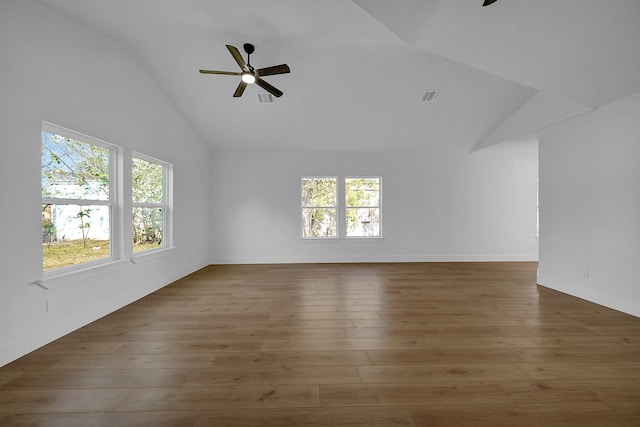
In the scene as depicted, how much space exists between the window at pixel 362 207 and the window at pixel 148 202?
3.76 meters

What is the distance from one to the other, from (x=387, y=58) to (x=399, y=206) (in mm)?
3469

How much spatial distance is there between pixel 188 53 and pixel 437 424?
15.2 feet

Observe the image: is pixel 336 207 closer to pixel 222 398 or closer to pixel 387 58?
pixel 387 58

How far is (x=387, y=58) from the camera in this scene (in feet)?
12.7

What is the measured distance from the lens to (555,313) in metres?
3.17

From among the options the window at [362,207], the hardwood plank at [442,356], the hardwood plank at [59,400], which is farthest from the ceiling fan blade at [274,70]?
the window at [362,207]

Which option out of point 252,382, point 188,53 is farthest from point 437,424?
point 188,53

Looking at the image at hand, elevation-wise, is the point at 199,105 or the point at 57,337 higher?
the point at 199,105

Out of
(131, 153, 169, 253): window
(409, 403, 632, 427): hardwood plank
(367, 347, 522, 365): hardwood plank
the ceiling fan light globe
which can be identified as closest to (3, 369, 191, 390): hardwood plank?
(367, 347, 522, 365): hardwood plank

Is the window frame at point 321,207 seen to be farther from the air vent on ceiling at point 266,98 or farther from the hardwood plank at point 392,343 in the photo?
the hardwood plank at point 392,343

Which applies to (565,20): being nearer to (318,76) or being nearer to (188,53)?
(318,76)

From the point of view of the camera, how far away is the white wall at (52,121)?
2225 mm

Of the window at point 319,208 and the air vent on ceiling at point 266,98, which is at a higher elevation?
the air vent on ceiling at point 266,98

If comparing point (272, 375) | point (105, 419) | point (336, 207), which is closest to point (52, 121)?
point (105, 419)
